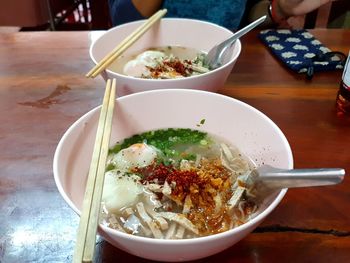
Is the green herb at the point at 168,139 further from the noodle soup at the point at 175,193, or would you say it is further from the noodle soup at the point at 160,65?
the noodle soup at the point at 160,65

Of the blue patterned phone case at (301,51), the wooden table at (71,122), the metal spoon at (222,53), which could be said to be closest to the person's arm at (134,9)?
the wooden table at (71,122)

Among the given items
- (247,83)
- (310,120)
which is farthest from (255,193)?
(247,83)

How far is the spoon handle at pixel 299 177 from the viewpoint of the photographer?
0.53m

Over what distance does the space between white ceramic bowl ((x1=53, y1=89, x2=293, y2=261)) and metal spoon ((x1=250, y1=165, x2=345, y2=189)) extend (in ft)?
0.08

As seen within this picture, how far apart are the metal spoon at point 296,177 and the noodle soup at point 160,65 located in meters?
0.52

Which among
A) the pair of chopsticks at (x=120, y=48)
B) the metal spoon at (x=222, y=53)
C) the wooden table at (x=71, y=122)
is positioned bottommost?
the wooden table at (x=71, y=122)

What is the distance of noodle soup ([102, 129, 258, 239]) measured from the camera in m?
0.70

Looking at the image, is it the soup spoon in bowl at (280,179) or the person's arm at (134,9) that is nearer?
the soup spoon in bowl at (280,179)

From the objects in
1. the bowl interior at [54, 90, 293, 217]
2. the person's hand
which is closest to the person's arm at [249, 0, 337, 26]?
the person's hand

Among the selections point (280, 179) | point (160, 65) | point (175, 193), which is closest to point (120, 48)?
point (160, 65)

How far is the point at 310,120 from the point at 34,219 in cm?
74

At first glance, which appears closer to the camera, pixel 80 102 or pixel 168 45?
pixel 80 102

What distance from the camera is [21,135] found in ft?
3.39

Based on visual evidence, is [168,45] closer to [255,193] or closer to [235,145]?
[235,145]
